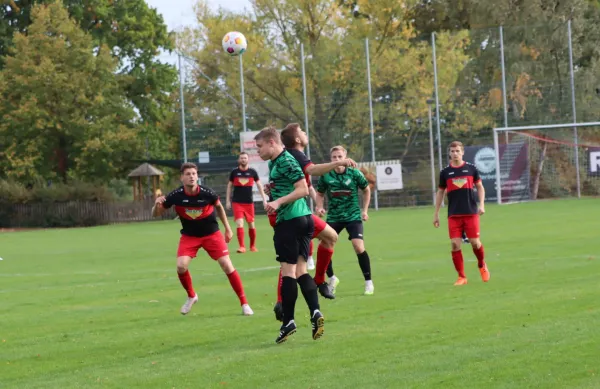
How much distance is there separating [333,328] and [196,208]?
2738mm

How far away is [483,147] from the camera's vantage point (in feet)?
145

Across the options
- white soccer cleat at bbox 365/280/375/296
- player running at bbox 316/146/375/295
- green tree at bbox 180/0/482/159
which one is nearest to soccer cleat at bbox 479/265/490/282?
player running at bbox 316/146/375/295

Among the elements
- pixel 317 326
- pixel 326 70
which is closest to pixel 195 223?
pixel 317 326

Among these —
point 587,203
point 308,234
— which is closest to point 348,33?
point 587,203

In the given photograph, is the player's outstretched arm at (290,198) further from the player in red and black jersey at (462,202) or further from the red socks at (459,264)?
the player in red and black jersey at (462,202)

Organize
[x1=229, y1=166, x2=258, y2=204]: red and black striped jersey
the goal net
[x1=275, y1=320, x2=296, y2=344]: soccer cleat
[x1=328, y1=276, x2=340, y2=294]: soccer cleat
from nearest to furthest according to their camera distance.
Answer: [x1=275, y1=320, x2=296, y2=344]: soccer cleat → [x1=328, y1=276, x2=340, y2=294]: soccer cleat → [x1=229, y1=166, x2=258, y2=204]: red and black striped jersey → the goal net

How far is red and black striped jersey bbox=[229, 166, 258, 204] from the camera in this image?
22.2 meters

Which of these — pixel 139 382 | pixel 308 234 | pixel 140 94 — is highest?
pixel 140 94

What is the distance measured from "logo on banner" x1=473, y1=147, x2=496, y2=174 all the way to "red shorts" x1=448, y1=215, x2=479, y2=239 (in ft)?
99.1

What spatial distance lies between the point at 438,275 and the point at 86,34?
42459 millimetres

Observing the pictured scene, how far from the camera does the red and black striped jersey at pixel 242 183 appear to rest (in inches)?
875

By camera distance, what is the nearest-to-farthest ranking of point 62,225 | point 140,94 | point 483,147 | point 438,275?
point 438,275, point 483,147, point 62,225, point 140,94

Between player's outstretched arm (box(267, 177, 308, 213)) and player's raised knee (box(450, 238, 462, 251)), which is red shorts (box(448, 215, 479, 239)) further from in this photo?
player's outstretched arm (box(267, 177, 308, 213))

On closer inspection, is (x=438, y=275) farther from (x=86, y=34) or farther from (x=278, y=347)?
(x=86, y=34)
